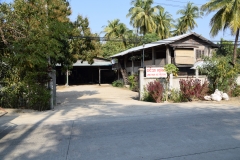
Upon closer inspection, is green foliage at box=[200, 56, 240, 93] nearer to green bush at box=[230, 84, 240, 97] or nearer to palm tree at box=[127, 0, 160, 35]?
green bush at box=[230, 84, 240, 97]

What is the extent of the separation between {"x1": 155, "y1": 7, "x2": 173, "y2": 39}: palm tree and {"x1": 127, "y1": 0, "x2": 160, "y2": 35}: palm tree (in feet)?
5.49

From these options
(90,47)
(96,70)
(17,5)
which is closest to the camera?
(17,5)

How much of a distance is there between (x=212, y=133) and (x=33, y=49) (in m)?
6.49

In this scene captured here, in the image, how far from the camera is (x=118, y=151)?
4902mm

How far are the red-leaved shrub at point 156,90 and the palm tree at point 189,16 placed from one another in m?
35.2

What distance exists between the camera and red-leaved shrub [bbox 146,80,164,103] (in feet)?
46.4

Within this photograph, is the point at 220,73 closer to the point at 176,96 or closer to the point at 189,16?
the point at 176,96

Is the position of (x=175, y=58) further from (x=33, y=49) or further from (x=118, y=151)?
(x=118, y=151)

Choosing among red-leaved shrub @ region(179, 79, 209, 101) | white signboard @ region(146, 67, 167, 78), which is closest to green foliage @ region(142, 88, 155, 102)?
white signboard @ region(146, 67, 167, 78)

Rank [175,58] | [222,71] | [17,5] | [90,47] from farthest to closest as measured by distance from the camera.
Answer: [175,58]
[90,47]
[222,71]
[17,5]

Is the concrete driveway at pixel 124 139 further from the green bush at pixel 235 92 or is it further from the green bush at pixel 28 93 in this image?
the green bush at pixel 235 92

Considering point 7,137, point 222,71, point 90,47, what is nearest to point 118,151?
point 7,137

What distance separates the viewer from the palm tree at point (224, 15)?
22.2m

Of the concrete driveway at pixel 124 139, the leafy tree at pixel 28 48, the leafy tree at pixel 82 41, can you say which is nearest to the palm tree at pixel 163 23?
the leafy tree at pixel 82 41
